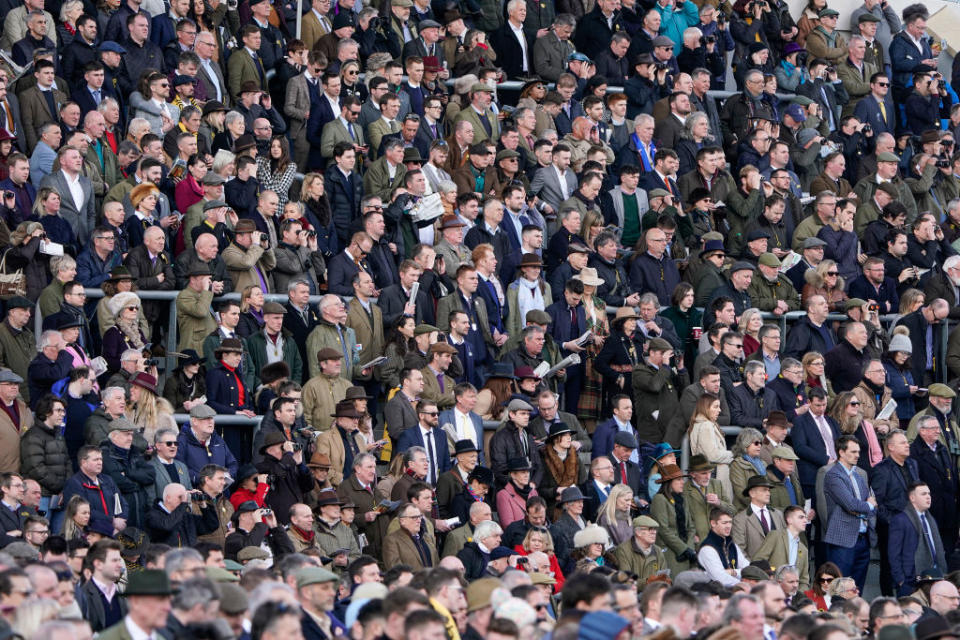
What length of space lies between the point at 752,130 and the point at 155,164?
24.7 feet

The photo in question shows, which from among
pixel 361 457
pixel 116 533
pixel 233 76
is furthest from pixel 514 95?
pixel 116 533

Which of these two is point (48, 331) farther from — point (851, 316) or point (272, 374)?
→ point (851, 316)

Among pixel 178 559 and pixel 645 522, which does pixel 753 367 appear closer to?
pixel 645 522

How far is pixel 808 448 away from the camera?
17359mm

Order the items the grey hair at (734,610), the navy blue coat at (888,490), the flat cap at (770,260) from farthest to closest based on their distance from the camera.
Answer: the flat cap at (770,260) → the navy blue coat at (888,490) → the grey hair at (734,610)

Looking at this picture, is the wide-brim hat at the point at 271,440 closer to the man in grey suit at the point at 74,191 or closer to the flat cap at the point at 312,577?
the man in grey suit at the point at 74,191

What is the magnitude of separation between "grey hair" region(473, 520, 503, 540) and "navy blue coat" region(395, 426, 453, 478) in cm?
116

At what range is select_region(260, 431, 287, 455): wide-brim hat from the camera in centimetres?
1492

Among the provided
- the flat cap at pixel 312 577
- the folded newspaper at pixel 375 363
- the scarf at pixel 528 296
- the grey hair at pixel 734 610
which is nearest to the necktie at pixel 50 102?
the folded newspaper at pixel 375 363

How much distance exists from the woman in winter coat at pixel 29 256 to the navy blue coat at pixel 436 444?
3.18m

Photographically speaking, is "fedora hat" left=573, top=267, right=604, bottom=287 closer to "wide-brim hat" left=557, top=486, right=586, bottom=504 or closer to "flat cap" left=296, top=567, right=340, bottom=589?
"wide-brim hat" left=557, top=486, right=586, bottom=504

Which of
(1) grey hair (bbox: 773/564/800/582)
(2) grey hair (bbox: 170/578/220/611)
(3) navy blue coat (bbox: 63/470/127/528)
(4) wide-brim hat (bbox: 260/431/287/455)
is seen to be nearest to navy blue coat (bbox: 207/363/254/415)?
(4) wide-brim hat (bbox: 260/431/287/455)

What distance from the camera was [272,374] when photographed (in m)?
15.9

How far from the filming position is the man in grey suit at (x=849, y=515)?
55.2 ft
